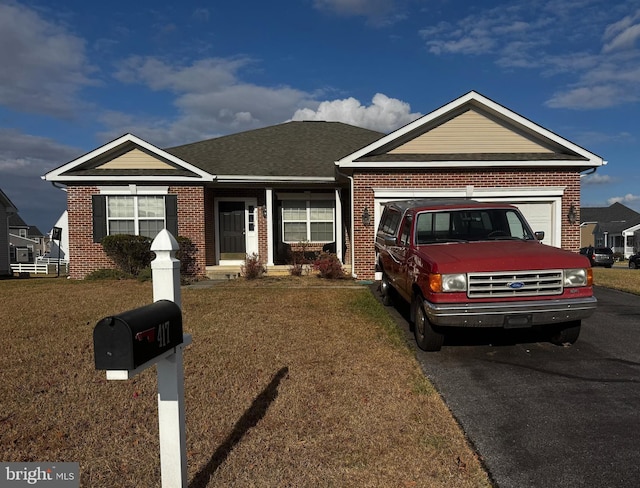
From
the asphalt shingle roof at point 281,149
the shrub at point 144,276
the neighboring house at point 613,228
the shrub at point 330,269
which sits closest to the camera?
the shrub at point 330,269

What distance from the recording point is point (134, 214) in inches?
563

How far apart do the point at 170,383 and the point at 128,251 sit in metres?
12.2

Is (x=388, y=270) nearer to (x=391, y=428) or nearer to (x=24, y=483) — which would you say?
(x=391, y=428)

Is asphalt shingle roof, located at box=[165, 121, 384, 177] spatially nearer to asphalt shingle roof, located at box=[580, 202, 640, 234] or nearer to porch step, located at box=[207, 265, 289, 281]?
porch step, located at box=[207, 265, 289, 281]

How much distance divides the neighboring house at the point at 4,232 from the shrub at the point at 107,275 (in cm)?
1113

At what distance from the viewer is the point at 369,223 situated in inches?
492

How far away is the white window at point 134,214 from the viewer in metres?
14.3

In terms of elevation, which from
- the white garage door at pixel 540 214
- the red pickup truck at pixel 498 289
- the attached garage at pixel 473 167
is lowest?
the red pickup truck at pixel 498 289

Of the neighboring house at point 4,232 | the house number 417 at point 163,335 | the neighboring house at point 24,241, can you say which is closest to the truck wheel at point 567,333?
the house number 417 at point 163,335

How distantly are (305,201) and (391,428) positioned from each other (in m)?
12.6

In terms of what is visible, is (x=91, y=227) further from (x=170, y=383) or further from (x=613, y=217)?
(x=613, y=217)

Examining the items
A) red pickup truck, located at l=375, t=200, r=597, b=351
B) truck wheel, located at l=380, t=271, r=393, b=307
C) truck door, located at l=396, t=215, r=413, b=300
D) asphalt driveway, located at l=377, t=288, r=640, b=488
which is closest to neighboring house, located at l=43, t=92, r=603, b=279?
truck wheel, located at l=380, t=271, r=393, b=307

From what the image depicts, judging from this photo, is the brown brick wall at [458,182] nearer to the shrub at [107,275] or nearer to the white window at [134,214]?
the white window at [134,214]

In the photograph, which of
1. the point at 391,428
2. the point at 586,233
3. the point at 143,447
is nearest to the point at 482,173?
the point at 391,428
